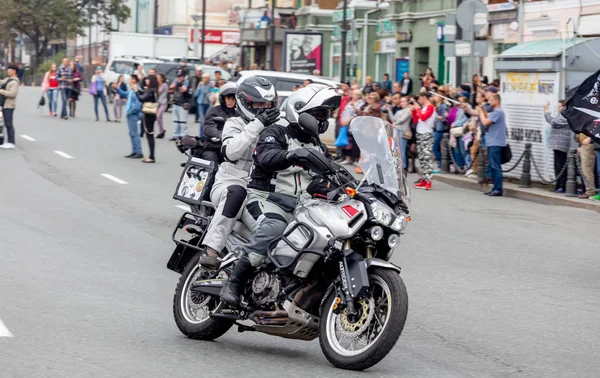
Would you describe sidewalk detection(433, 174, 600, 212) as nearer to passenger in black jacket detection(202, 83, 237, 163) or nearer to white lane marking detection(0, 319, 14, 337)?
passenger in black jacket detection(202, 83, 237, 163)

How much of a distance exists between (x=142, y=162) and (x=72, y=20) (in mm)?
67421

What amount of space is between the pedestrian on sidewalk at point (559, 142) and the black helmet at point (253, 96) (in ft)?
40.6

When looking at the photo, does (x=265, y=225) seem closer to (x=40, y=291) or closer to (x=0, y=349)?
(x=0, y=349)

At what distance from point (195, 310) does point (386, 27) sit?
40.4m

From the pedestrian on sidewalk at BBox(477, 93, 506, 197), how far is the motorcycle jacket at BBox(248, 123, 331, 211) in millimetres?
12570

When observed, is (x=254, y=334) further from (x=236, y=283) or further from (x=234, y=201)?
(x=234, y=201)

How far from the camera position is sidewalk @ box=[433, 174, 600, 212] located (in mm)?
17875

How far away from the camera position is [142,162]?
2234 cm

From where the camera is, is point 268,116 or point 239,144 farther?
point 239,144

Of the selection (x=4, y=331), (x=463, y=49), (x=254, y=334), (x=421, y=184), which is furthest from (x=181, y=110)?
(x=4, y=331)

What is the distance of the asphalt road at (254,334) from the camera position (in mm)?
6762

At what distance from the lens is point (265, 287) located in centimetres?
689

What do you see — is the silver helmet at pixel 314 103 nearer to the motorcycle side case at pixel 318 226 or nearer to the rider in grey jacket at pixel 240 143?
the rider in grey jacket at pixel 240 143

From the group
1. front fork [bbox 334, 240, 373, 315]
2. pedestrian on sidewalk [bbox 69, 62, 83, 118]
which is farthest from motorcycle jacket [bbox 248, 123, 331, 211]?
pedestrian on sidewalk [bbox 69, 62, 83, 118]
